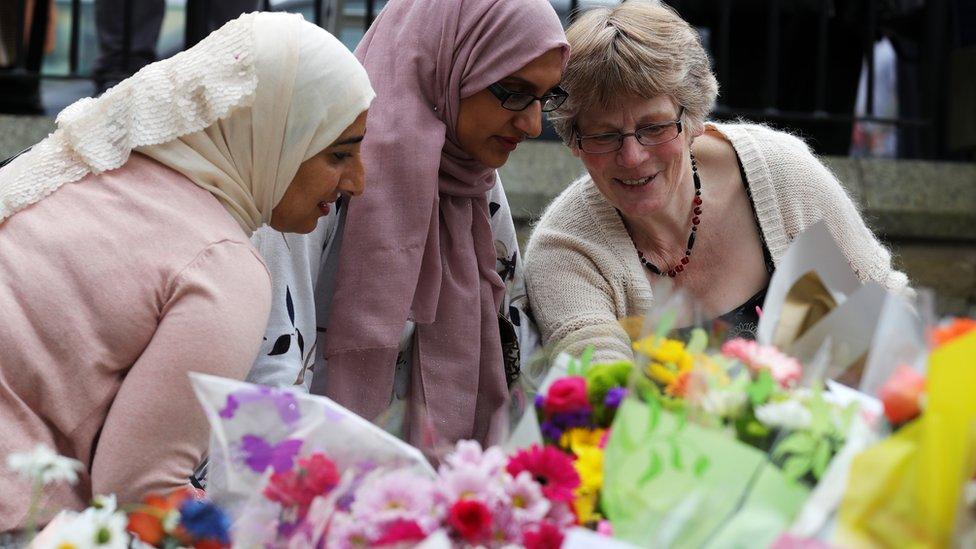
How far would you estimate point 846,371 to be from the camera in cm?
158

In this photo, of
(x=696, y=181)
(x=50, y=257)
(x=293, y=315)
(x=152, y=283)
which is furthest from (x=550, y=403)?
(x=696, y=181)

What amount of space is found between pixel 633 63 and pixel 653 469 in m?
1.73

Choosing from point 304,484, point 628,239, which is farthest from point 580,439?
point 628,239

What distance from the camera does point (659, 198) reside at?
3078mm

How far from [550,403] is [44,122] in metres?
3.58

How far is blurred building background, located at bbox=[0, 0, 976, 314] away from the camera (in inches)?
200

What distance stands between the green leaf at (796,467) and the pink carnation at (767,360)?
129 mm

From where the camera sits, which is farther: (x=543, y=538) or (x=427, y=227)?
(x=427, y=227)

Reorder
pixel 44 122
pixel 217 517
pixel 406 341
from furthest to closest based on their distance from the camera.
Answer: pixel 44 122 < pixel 406 341 < pixel 217 517

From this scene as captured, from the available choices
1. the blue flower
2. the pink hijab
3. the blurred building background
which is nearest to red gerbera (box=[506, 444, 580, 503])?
the blue flower

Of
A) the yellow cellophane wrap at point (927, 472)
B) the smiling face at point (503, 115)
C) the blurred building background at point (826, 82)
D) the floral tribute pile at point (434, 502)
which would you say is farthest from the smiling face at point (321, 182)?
the blurred building background at point (826, 82)

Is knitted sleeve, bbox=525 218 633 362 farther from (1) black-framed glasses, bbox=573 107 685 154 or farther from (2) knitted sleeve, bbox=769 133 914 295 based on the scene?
(2) knitted sleeve, bbox=769 133 914 295

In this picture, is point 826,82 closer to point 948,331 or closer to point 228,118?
point 228,118

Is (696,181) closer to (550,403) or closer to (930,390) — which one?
(550,403)
